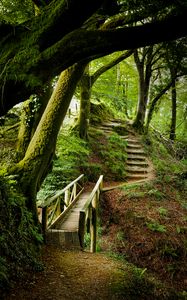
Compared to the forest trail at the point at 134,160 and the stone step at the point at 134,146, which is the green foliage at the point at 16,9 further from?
the stone step at the point at 134,146

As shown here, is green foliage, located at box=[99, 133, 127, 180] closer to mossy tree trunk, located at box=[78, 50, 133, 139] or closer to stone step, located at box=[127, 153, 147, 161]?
stone step, located at box=[127, 153, 147, 161]

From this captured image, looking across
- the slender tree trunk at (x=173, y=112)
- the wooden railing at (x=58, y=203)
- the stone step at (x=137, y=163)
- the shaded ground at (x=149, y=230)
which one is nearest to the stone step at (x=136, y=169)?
the stone step at (x=137, y=163)

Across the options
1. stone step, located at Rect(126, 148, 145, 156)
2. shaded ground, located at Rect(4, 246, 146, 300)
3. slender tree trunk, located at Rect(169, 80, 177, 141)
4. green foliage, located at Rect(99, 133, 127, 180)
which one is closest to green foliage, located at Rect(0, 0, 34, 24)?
shaded ground, located at Rect(4, 246, 146, 300)

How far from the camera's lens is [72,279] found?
475 cm

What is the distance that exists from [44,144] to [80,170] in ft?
19.8

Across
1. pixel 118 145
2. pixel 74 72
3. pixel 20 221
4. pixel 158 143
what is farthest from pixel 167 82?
pixel 20 221

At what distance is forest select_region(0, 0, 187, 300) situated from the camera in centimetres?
345

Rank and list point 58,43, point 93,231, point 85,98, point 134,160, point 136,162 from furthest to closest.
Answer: point 134,160, point 136,162, point 85,98, point 93,231, point 58,43

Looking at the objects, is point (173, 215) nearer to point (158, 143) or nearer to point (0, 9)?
point (0, 9)

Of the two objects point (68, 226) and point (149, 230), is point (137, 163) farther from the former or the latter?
point (68, 226)

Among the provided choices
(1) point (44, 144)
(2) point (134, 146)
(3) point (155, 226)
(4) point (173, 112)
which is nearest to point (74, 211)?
(3) point (155, 226)

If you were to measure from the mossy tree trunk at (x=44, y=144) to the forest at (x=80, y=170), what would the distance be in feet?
0.08

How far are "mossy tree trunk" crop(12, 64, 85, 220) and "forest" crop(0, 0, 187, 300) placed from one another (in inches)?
1.0

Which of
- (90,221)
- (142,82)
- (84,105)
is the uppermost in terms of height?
(142,82)
